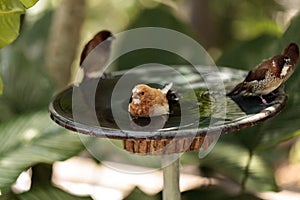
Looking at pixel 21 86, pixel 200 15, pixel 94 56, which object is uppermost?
pixel 94 56

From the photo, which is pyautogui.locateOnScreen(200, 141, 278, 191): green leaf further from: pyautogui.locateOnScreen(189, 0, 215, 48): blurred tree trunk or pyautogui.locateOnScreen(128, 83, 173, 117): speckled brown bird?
pyautogui.locateOnScreen(189, 0, 215, 48): blurred tree trunk

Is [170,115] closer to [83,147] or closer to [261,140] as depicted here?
[83,147]

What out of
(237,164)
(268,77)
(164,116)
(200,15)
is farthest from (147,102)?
(200,15)

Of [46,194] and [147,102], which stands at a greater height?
[147,102]

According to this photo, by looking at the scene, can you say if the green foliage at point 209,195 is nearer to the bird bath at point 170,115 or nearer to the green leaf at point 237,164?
the green leaf at point 237,164

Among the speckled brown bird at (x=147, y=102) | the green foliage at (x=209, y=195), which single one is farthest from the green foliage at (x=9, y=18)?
the green foliage at (x=209, y=195)

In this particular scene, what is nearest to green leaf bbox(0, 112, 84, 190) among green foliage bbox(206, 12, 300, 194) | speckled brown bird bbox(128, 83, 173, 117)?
speckled brown bird bbox(128, 83, 173, 117)
